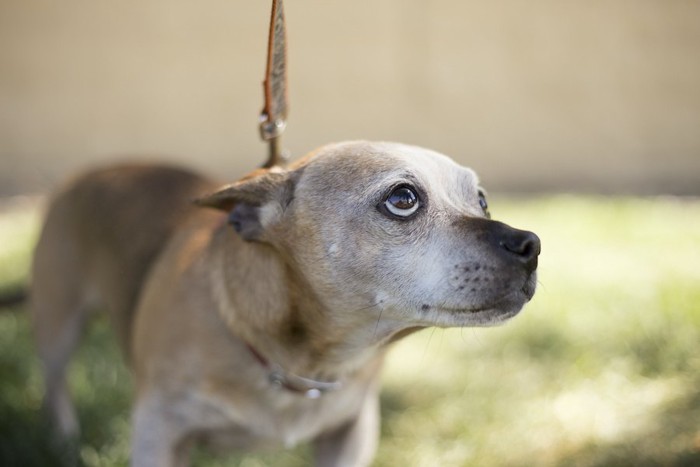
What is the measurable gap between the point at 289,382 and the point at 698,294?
9.74ft

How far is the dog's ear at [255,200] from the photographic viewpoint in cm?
262

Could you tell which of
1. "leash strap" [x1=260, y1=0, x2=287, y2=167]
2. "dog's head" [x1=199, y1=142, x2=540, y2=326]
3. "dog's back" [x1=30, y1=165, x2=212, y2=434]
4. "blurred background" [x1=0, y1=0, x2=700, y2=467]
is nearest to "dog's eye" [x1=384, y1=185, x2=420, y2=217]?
"dog's head" [x1=199, y1=142, x2=540, y2=326]

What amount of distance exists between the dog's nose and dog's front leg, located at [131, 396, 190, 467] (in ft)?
4.20

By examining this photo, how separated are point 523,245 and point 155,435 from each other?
4.60 feet

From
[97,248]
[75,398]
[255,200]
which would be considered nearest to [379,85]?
[75,398]

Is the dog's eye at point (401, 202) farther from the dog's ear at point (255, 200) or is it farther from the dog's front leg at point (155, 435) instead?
the dog's front leg at point (155, 435)

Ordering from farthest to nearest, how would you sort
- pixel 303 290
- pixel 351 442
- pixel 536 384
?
pixel 536 384 < pixel 351 442 < pixel 303 290

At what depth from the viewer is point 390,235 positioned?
2447mm

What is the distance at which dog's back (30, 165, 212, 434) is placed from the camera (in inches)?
135

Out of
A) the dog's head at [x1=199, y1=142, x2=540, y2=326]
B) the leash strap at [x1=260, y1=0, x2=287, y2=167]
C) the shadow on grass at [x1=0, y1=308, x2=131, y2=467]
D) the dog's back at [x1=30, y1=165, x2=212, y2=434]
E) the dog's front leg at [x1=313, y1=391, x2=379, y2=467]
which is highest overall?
the leash strap at [x1=260, y1=0, x2=287, y2=167]

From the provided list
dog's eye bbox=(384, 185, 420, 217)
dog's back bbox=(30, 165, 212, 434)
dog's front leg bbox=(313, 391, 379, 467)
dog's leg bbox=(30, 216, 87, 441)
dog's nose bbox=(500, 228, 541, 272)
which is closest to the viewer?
dog's nose bbox=(500, 228, 541, 272)

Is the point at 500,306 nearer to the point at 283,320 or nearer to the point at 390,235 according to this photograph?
the point at 390,235

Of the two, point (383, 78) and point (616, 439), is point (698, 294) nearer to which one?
point (616, 439)

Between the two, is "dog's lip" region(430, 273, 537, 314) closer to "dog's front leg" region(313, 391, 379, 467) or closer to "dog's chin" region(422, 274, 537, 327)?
"dog's chin" region(422, 274, 537, 327)
